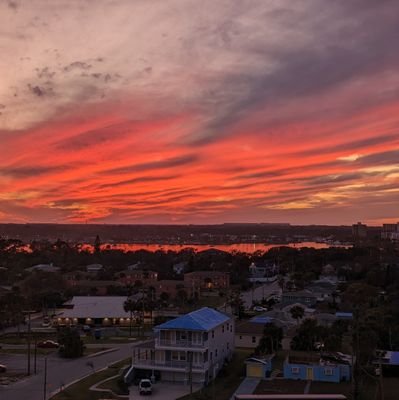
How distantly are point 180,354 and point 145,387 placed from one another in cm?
360

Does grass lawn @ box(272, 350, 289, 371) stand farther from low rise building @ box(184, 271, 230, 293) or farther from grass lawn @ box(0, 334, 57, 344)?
low rise building @ box(184, 271, 230, 293)

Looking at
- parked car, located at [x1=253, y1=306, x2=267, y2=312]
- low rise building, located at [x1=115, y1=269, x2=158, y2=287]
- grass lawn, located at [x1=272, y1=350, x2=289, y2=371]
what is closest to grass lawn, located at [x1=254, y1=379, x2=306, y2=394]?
grass lawn, located at [x1=272, y1=350, x2=289, y2=371]

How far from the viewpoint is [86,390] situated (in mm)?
29250

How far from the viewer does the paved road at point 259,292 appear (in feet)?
244

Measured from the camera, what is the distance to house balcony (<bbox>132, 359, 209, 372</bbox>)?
3106 cm

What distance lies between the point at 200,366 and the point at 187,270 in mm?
76657

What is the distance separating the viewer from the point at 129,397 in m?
28.1

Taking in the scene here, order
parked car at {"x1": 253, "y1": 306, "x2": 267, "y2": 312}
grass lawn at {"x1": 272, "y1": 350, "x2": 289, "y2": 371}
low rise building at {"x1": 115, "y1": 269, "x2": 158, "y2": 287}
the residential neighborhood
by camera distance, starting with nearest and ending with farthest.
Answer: the residential neighborhood < grass lawn at {"x1": 272, "y1": 350, "x2": 289, "y2": 371} < parked car at {"x1": 253, "y1": 306, "x2": 267, "y2": 312} < low rise building at {"x1": 115, "y1": 269, "x2": 158, "y2": 287}

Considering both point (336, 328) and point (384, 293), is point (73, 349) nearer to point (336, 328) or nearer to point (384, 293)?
point (336, 328)

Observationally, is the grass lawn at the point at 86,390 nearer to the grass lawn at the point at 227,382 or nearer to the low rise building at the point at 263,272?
the grass lawn at the point at 227,382

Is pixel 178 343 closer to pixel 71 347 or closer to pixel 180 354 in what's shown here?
pixel 180 354

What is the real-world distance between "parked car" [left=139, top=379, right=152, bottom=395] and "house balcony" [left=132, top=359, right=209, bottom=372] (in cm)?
224

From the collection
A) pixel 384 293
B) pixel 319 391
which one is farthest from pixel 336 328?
pixel 384 293

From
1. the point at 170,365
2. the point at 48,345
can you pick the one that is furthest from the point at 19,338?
the point at 170,365
